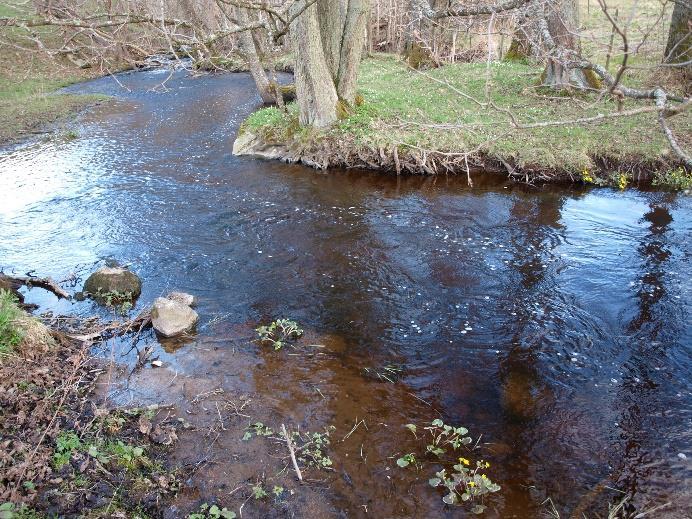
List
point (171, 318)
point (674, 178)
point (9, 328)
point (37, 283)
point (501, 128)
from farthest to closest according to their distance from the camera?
point (501, 128) < point (674, 178) < point (37, 283) < point (171, 318) < point (9, 328)

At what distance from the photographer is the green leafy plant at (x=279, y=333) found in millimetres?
7035

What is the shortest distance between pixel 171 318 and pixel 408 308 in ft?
11.2

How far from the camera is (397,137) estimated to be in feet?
→ 43.6

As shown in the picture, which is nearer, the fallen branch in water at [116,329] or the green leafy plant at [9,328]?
the green leafy plant at [9,328]

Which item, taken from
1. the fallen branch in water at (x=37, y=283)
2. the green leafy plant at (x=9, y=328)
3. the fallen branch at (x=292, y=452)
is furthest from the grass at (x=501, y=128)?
the green leafy plant at (x=9, y=328)

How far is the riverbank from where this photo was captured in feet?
39.3

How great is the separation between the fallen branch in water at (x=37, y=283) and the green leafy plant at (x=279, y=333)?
11.3 ft

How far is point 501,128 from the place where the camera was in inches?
514

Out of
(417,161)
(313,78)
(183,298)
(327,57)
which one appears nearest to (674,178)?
(417,161)

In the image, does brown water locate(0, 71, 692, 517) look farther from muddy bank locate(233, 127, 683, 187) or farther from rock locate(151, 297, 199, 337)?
muddy bank locate(233, 127, 683, 187)

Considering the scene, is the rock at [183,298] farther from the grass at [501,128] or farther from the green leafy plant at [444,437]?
the grass at [501,128]

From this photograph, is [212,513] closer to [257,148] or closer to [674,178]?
[674,178]

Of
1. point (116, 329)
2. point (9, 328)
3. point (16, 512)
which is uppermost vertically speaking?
point (9, 328)

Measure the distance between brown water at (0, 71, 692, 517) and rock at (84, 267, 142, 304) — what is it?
22 cm
